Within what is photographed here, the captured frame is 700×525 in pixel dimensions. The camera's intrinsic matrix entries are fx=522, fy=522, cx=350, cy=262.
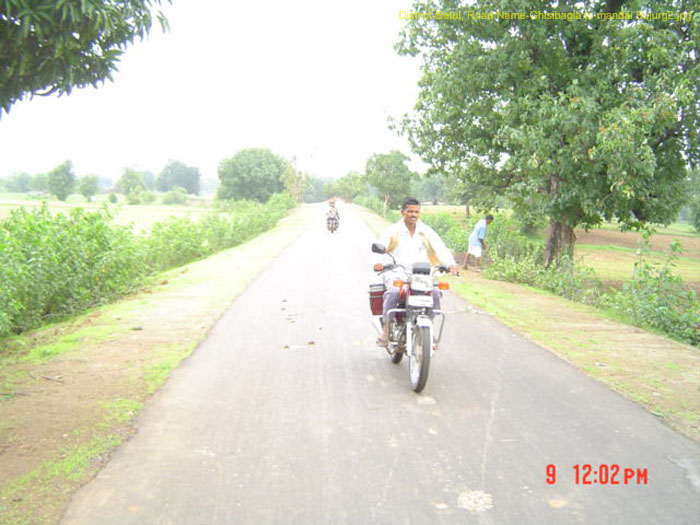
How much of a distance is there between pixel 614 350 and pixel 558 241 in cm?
1008

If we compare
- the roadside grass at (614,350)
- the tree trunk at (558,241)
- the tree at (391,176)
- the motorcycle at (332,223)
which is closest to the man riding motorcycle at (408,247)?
the roadside grass at (614,350)

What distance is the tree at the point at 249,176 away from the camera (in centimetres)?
8075

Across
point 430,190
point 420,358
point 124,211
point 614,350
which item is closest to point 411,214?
point 420,358

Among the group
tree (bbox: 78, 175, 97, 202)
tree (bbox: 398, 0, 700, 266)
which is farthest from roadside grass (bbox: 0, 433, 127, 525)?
tree (bbox: 78, 175, 97, 202)

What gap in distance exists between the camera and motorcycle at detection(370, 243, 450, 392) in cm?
532

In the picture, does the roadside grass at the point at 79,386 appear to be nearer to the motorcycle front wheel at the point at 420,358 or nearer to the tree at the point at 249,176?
the motorcycle front wheel at the point at 420,358

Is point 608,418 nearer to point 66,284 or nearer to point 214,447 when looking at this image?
point 214,447

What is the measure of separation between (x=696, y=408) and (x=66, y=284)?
32.7ft

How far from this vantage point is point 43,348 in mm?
6980

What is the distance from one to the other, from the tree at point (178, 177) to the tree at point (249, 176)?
89877 mm
